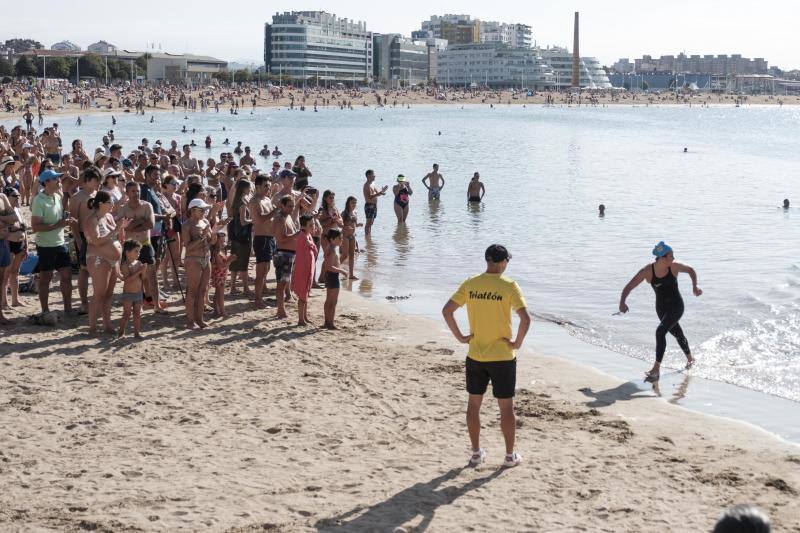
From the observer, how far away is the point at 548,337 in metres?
11.6

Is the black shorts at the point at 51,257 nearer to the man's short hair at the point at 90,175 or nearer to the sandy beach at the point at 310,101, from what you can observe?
the man's short hair at the point at 90,175

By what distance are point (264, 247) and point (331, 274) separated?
3.72 feet

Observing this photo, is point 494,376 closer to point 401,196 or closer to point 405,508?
point 405,508

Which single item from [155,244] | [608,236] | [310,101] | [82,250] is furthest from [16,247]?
[310,101]

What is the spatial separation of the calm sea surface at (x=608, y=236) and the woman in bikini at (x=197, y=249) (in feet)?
12.1

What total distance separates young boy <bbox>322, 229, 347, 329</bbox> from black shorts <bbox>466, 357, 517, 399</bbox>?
4490 millimetres

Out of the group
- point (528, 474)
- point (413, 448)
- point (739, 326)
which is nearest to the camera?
point (528, 474)

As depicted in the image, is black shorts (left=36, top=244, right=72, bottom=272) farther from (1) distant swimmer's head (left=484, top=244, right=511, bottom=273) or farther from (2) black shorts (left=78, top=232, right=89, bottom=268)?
(1) distant swimmer's head (left=484, top=244, right=511, bottom=273)

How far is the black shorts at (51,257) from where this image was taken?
9.84m

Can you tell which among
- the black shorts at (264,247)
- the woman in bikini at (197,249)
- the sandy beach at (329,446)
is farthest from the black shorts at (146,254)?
the black shorts at (264,247)

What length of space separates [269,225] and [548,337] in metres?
3.82

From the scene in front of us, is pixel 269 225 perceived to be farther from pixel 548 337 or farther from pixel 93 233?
pixel 548 337

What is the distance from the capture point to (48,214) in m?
9.65

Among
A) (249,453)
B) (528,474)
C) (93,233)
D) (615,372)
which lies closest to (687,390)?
(615,372)
